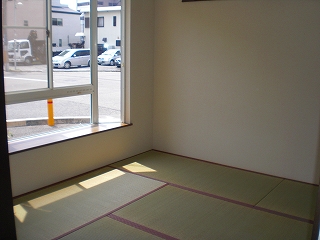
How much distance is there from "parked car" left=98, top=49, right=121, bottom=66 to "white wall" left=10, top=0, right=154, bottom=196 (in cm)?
21

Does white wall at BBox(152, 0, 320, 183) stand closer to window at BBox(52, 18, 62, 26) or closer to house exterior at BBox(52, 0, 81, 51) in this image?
house exterior at BBox(52, 0, 81, 51)

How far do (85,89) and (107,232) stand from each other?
6.52ft

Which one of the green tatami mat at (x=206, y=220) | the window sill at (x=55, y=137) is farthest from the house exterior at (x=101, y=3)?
the green tatami mat at (x=206, y=220)

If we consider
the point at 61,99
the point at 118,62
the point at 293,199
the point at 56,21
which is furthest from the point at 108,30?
the point at 293,199

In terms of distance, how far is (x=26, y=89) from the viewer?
3.94 metres

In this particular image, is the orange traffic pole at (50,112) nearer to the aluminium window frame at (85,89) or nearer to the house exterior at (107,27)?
the aluminium window frame at (85,89)

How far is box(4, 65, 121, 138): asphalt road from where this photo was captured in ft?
12.7

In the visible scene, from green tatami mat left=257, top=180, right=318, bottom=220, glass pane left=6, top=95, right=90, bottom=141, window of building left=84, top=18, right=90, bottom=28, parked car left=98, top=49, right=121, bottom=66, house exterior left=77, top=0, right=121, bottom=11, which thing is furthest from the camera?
A: parked car left=98, top=49, right=121, bottom=66

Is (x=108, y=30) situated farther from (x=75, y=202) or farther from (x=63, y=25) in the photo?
(x=75, y=202)

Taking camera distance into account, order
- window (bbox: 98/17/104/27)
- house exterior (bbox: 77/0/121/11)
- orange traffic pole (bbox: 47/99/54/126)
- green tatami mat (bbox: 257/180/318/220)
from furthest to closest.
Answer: window (bbox: 98/17/104/27) < house exterior (bbox: 77/0/121/11) < orange traffic pole (bbox: 47/99/54/126) < green tatami mat (bbox: 257/180/318/220)

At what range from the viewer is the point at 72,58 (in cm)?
438

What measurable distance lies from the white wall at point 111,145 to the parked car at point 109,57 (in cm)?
21

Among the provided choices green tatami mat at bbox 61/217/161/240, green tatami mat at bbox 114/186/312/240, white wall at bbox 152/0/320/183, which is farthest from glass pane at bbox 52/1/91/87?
green tatami mat at bbox 61/217/161/240

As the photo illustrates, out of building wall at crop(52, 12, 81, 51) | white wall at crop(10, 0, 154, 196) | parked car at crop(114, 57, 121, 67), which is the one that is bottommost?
white wall at crop(10, 0, 154, 196)
